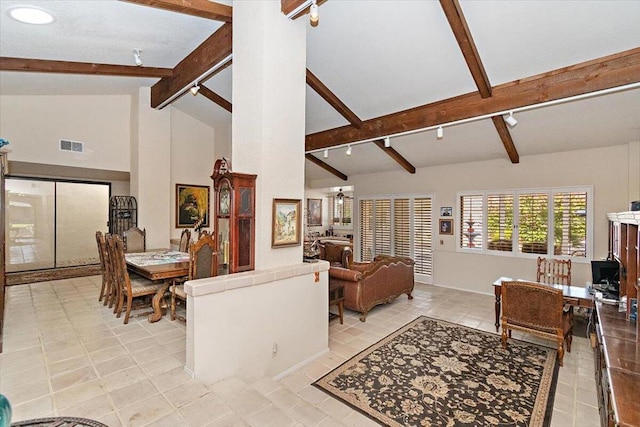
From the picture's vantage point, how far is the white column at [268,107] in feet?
9.94

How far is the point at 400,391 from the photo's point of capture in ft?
9.42

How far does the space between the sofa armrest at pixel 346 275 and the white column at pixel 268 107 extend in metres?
1.46

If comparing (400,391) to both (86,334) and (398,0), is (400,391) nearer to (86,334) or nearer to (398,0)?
(86,334)

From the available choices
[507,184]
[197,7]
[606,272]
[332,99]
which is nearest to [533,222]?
[507,184]

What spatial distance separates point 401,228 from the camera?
786cm

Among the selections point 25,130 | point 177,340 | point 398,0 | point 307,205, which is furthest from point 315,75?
point 307,205

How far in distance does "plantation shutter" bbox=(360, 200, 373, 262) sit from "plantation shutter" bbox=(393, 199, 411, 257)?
776mm

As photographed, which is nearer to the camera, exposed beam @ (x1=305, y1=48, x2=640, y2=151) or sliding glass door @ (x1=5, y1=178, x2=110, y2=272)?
exposed beam @ (x1=305, y1=48, x2=640, y2=151)

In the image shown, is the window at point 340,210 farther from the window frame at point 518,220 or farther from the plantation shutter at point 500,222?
the plantation shutter at point 500,222

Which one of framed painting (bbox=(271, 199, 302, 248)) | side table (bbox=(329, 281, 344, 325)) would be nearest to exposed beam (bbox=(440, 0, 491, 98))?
framed painting (bbox=(271, 199, 302, 248))

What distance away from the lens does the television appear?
3.80m

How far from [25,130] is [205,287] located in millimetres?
5627

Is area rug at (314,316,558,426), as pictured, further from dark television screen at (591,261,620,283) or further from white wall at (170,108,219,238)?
white wall at (170,108,219,238)

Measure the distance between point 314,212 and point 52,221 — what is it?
719 cm
